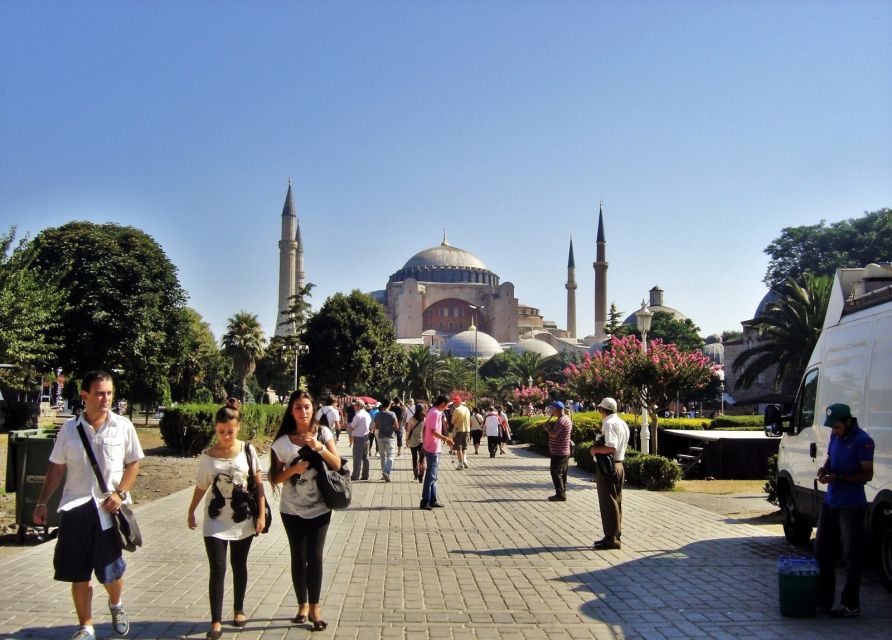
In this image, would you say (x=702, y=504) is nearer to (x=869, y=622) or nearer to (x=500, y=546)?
(x=500, y=546)

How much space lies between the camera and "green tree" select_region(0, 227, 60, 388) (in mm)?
22984

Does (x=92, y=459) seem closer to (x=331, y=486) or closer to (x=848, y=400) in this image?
(x=331, y=486)

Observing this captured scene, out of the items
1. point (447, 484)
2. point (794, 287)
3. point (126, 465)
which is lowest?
point (447, 484)

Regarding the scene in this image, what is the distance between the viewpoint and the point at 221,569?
204 inches

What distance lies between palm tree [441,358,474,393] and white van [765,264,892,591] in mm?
63654

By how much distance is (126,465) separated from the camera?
16.8 feet

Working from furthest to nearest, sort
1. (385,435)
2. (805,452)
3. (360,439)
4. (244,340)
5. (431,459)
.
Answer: (244,340), (385,435), (360,439), (431,459), (805,452)

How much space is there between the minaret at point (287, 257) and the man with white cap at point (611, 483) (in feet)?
233

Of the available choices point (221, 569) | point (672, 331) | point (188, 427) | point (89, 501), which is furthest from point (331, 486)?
point (672, 331)

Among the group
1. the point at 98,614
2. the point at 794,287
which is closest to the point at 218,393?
the point at 794,287

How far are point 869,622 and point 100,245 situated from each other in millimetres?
30581

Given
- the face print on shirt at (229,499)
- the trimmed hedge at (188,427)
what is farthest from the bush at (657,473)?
the face print on shirt at (229,499)

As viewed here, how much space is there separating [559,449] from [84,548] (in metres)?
8.89

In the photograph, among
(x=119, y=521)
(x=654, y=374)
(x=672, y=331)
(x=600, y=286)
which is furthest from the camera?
(x=600, y=286)
